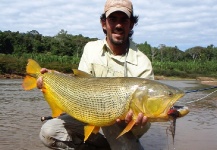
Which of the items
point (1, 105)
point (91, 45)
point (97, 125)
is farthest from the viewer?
point (1, 105)

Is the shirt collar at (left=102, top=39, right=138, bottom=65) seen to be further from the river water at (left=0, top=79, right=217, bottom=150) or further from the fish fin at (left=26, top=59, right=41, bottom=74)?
the river water at (left=0, top=79, right=217, bottom=150)

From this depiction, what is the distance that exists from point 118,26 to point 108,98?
3.81ft

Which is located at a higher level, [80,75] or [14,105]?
[80,75]

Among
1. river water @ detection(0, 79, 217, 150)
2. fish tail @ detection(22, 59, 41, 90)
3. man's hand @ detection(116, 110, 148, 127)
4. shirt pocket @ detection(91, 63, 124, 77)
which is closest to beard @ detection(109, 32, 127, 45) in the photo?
shirt pocket @ detection(91, 63, 124, 77)

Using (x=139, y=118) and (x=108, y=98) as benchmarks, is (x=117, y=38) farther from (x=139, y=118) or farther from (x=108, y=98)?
(x=139, y=118)

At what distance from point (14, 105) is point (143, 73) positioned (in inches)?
305

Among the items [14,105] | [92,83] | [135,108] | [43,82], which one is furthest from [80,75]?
[14,105]

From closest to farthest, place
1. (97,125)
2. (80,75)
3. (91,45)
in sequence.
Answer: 1. (97,125)
2. (80,75)
3. (91,45)

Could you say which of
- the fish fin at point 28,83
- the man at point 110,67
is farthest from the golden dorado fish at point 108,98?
the man at point 110,67

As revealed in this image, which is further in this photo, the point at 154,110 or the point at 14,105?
the point at 14,105

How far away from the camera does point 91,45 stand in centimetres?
455

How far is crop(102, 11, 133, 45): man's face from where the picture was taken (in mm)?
4105

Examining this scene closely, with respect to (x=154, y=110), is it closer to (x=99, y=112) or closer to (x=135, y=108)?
(x=135, y=108)

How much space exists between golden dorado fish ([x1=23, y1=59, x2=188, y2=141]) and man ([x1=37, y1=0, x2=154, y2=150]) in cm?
61
